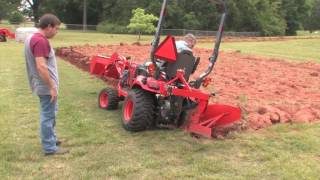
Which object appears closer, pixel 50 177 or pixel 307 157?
pixel 50 177

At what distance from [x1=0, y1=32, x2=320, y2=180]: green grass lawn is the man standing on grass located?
0.90ft

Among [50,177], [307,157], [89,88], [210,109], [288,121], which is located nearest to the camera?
[50,177]

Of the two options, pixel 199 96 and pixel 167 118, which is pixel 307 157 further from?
pixel 167 118

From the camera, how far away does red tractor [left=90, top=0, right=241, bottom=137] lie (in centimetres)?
727

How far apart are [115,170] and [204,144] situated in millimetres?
1574

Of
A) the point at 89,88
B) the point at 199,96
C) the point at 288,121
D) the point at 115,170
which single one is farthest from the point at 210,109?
Answer: the point at 89,88

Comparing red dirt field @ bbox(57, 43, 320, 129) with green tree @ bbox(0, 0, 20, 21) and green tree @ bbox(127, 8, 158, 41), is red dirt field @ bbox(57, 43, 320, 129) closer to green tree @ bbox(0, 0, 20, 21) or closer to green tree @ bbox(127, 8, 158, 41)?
green tree @ bbox(127, 8, 158, 41)

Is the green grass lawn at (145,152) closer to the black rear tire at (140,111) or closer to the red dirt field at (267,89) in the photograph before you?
the black rear tire at (140,111)

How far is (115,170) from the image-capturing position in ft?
19.4

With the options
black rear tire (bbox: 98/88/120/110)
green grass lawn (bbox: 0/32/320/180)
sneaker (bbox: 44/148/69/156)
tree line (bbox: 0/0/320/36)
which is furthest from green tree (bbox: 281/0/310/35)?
sneaker (bbox: 44/148/69/156)

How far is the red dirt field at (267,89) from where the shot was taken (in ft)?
28.1

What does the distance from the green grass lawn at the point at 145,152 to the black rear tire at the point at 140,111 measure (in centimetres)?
12

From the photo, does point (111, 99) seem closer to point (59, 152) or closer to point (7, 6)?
point (59, 152)

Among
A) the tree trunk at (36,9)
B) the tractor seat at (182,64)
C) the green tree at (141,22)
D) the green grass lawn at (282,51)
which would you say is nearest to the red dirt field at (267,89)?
the tractor seat at (182,64)
